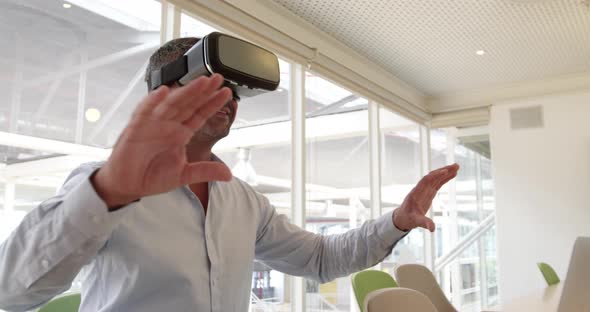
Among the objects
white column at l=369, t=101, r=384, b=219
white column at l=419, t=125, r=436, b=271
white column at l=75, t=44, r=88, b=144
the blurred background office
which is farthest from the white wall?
white column at l=75, t=44, r=88, b=144

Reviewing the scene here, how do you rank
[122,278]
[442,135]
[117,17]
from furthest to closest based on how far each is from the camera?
[442,135]
[117,17]
[122,278]

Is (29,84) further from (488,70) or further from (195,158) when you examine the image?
(488,70)

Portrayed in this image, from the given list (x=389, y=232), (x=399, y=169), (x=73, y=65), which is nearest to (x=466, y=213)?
(x=399, y=169)

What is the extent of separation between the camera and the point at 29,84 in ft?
6.40

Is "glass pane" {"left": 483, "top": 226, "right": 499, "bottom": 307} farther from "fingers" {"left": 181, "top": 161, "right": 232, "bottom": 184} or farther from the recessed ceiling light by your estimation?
"fingers" {"left": 181, "top": 161, "right": 232, "bottom": 184}

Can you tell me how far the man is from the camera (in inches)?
22.4

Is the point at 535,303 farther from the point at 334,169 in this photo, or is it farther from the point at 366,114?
the point at 366,114

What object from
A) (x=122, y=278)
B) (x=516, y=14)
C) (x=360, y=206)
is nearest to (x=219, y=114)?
(x=122, y=278)

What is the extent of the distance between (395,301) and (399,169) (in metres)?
3.78

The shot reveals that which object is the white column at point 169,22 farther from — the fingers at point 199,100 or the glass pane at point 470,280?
the glass pane at point 470,280

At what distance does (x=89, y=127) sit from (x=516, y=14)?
284 cm

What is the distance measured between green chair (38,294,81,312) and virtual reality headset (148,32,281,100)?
732 mm

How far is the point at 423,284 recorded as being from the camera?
8.41 feet

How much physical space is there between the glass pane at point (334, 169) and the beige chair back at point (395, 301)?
220cm
